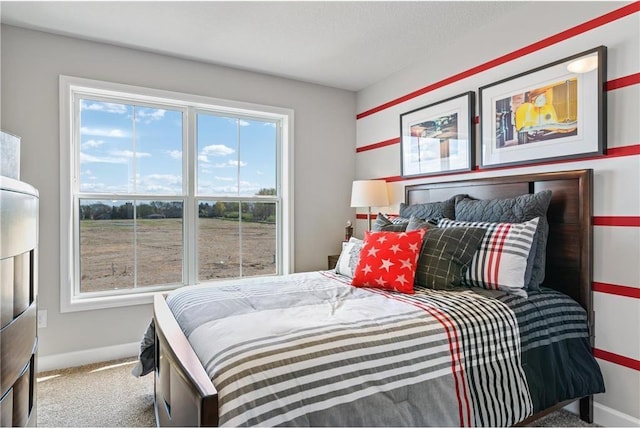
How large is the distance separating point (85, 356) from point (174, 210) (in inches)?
51.7

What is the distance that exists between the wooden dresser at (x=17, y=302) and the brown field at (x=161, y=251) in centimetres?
170

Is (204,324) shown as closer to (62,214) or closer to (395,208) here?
(62,214)

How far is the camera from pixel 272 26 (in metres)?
2.60

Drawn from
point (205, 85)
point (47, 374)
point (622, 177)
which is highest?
point (205, 85)

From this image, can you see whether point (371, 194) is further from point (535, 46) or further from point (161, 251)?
point (161, 251)

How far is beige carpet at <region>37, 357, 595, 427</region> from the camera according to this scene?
2014 mm

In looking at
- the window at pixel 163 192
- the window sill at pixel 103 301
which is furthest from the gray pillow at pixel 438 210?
the window sill at pixel 103 301

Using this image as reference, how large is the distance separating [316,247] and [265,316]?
7.71 feet

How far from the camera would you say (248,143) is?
362cm

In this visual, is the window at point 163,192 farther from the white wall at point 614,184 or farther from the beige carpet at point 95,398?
the white wall at point 614,184

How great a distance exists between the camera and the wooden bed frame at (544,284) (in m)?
1.12

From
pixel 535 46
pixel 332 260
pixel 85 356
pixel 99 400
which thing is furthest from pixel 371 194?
pixel 85 356

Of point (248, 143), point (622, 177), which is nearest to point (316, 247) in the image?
point (248, 143)

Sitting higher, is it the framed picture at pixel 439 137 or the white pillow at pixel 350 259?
the framed picture at pixel 439 137
